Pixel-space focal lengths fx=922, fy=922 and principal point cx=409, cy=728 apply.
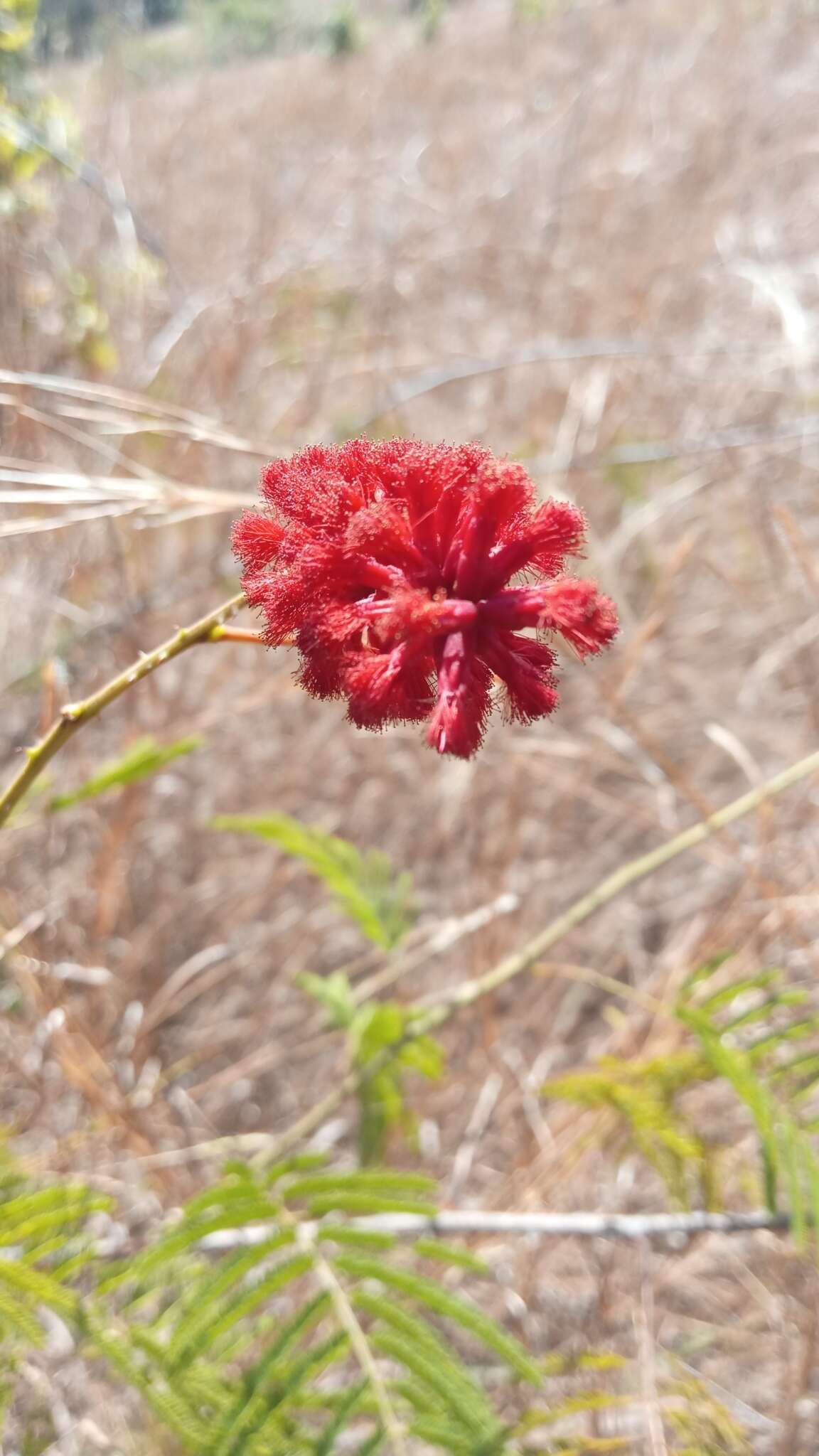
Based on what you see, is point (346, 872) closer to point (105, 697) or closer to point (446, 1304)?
point (446, 1304)

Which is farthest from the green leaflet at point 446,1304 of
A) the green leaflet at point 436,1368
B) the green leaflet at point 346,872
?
the green leaflet at point 346,872

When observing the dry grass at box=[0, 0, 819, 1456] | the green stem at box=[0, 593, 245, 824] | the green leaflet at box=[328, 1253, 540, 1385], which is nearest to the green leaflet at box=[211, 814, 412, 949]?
the dry grass at box=[0, 0, 819, 1456]

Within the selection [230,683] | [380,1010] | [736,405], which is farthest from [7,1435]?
[736,405]

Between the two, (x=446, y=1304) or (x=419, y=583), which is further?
(x=446, y=1304)

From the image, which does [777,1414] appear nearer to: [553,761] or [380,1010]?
[380,1010]

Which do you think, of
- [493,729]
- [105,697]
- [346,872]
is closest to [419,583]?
[105,697]

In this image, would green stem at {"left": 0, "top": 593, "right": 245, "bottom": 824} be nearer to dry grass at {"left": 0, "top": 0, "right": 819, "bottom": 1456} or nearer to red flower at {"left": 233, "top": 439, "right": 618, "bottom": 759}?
red flower at {"left": 233, "top": 439, "right": 618, "bottom": 759}
